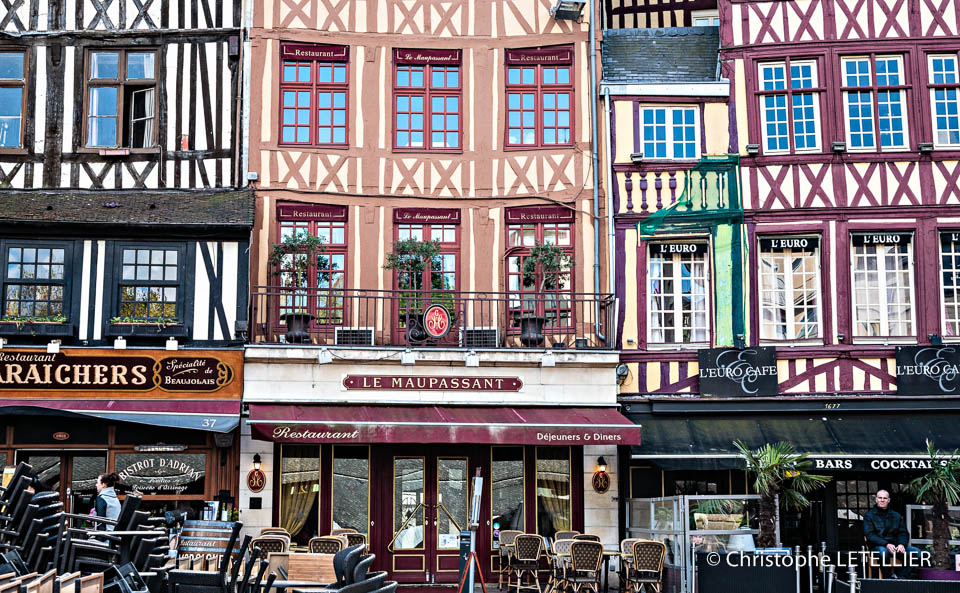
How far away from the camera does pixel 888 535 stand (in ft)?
40.0

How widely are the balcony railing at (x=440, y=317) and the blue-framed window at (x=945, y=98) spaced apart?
15.3ft

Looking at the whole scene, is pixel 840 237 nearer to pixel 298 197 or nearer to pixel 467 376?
pixel 467 376

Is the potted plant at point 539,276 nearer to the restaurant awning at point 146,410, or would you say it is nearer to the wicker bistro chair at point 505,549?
the wicker bistro chair at point 505,549

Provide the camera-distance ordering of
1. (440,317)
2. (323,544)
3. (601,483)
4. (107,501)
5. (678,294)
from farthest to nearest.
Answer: (678,294)
(601,483)
(440,317)
(323,544)
(107,501)

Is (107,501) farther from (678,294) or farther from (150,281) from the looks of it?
(678,294)

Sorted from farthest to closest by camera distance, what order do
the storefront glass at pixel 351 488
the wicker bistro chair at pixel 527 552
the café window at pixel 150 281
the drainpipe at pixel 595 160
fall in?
1. the drainpipe at pixel 595 160
2. the storefront glass at pixel 351 488
3. the café window at pixel 150 281
4. the wicker bistro chair at pixel 527 552

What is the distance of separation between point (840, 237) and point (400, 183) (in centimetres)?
546

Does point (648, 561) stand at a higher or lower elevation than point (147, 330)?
lower

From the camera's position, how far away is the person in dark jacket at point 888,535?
39.2ft

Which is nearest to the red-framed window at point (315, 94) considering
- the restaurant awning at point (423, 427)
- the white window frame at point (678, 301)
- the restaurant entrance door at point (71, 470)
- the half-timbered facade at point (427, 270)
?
the half-timbered facade at point (427, 270)

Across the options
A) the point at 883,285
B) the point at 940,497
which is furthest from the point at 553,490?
the point at 883,285

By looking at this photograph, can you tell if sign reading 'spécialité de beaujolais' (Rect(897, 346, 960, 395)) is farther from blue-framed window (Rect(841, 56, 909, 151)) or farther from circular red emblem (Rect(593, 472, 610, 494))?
circular red emblem (Rect(593, 472, 610, 494))

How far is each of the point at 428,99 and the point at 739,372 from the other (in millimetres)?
5185

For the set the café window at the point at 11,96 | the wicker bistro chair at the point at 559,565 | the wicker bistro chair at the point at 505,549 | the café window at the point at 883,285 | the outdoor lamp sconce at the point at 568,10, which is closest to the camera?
the wicker bistro chair at the point at 559,565
